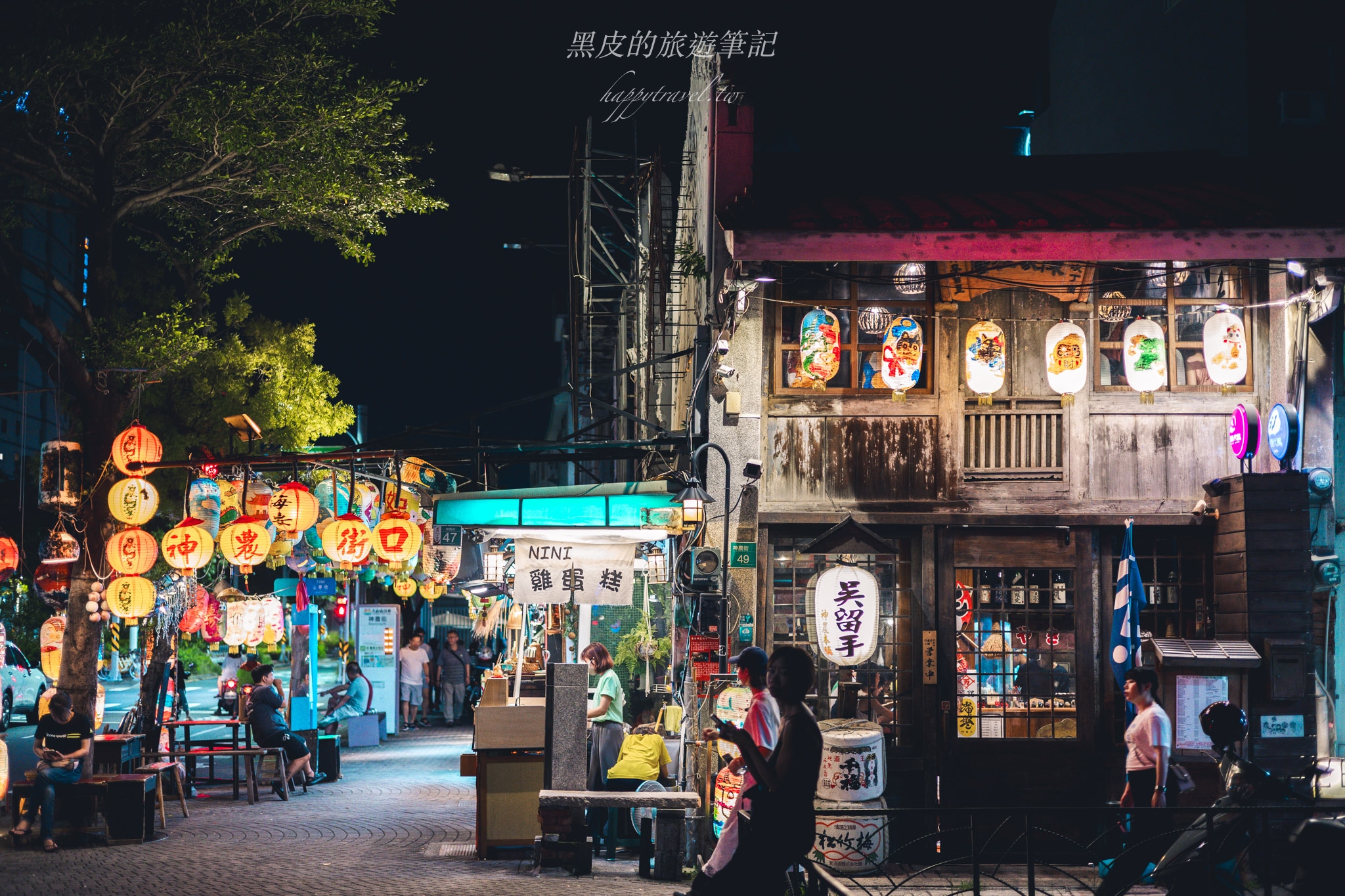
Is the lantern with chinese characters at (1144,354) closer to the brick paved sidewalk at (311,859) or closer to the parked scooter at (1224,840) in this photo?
the parked scooter at (1224,840)

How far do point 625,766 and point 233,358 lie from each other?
13471 mm

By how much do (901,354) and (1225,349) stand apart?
12.4 ft

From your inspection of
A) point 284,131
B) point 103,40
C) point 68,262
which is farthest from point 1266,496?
point 68,262

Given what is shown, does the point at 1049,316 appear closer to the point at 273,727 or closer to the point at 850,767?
the point at 850,767

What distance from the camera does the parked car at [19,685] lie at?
29.0 meters

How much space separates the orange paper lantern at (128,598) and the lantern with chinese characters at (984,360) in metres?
11.8

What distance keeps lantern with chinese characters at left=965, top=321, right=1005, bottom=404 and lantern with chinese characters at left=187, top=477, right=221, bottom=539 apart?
10.8 m

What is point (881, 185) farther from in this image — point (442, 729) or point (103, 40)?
point (442, 729)

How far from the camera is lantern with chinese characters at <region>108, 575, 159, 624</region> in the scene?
Answer: 16.1 metres

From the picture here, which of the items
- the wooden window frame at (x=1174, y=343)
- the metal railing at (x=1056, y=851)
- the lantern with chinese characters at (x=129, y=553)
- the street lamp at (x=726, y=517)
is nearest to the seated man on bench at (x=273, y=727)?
the lantern with chinese characters at (x=129, y=553)

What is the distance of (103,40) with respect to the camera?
14258 mm

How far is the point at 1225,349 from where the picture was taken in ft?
43.4

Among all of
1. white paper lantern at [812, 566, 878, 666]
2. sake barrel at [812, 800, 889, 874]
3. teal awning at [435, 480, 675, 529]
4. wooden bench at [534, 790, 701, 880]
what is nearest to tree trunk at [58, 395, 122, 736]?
teal awning at [435, 480, 675, 529]

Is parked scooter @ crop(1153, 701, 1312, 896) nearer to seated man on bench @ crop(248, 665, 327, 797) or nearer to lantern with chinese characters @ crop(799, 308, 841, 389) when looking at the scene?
lantern with chinese characters @ crop(799, 308, 841, 389)
